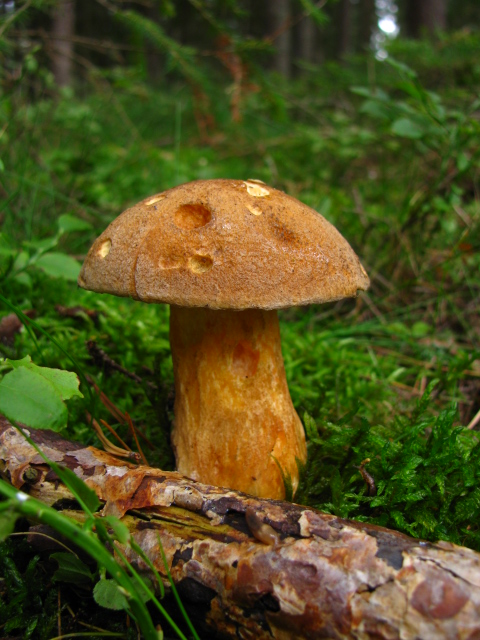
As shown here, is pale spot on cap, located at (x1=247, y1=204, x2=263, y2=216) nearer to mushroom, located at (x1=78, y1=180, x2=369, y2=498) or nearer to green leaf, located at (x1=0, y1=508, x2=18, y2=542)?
mushroom, located at (x1=78, y1=180, x2=369, y2=498)

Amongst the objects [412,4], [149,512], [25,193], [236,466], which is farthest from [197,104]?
[412,4]

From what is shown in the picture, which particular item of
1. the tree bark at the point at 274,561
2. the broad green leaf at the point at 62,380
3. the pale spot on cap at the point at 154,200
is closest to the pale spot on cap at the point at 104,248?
the pale spot on cap at the point at 154,200

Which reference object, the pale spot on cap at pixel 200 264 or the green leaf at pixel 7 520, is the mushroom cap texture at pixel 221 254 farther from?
the green leaf at pixel 7 520

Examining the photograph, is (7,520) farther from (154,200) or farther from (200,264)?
(154,200)

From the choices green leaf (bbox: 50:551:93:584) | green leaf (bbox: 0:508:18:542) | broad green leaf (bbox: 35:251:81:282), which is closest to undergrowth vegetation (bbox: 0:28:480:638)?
broad green leaf (bbox: 35:251:81:282)

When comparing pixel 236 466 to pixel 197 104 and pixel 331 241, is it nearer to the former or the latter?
pixel 331 241

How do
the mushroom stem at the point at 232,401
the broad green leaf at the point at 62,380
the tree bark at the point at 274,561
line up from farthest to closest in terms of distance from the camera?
the mushroom stem at the point at 232,401, the broad green leaf at the point at 62,380, the tree bark at the point at 274,561

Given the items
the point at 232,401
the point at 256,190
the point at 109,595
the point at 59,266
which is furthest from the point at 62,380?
the point at 59,266
